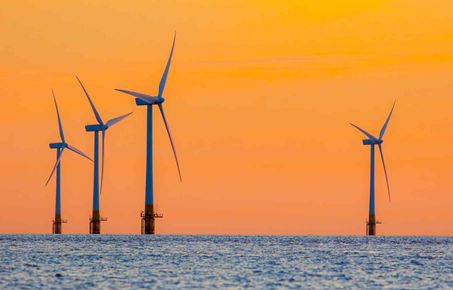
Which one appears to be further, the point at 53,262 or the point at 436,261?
the point at 436,261

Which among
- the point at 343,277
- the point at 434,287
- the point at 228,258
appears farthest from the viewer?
the point at 228,258

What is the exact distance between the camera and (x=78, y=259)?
420 ft

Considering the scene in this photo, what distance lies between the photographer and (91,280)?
301ft

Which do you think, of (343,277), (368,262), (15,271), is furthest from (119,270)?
A: (368,262)

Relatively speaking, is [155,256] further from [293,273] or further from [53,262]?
[293,273]

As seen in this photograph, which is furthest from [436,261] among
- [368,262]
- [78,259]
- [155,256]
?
[78,259]

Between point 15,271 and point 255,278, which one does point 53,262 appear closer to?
point 15,271

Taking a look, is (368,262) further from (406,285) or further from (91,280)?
(91,280)

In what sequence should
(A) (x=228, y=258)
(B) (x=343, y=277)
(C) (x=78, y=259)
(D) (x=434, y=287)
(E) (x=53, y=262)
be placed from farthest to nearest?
1. (A) (x=228, y=258)
2. (C) (x=78, y=259)
3. (E) (x=53, y=262)
4. (B) (x=343, y=277)
5. (D) (x=434, y=287)

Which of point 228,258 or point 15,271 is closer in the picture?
point 15,271

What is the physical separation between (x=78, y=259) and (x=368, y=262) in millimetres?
32186

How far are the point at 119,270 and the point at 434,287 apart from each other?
98.1 ft

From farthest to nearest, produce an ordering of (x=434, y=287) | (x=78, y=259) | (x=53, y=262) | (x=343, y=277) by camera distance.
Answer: (x=78, y=259), (x=53, y=262), (x=343, y=277), (x=434, y=287)

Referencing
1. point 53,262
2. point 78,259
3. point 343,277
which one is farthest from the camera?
point 78,259
